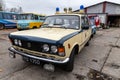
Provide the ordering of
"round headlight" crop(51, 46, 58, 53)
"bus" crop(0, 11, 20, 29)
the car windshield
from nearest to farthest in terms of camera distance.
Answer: "round headlight" crop(51, 46, 58, 53), the car windshield, "bus" crop(0, 11, 20, 29)

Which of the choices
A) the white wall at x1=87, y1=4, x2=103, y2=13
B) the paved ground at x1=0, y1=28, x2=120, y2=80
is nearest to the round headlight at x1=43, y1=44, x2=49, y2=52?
the paved ground at x1=0, y1=28, x2=120, y2=80

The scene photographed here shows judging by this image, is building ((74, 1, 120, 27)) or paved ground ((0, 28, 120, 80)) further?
building ((74, 1, 120, 27))

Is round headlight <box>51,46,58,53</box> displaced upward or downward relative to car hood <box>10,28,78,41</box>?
downward

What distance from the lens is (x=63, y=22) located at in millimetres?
4289

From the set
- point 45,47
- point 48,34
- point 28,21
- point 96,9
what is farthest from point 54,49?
point 96,9

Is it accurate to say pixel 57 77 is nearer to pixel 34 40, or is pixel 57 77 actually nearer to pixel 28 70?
pixel 28 70

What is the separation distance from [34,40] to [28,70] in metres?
1.25

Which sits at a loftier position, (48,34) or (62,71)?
(48,34)

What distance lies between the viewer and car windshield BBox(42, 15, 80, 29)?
4.11 metres

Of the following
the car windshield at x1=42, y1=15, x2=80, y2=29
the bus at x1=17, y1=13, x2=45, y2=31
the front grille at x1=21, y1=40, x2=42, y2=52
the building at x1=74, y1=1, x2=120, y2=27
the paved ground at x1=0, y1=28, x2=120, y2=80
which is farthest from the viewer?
the building at x1=74, y1=1, x2=120, y2=27

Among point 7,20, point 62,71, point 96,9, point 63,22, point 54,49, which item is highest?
point 96,9

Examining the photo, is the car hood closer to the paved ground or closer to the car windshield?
the car windshield

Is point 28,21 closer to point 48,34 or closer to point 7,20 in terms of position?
point 7,20

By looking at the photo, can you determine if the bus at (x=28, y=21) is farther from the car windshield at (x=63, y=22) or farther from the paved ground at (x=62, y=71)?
the paved ground at (x=62, y=71)
